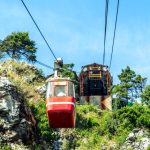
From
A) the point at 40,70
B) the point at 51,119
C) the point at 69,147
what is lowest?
the point at 69,147

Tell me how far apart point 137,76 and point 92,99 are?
50.4 feet

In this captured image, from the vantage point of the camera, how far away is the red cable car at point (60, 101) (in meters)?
21.1

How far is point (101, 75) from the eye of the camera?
51.5 metres

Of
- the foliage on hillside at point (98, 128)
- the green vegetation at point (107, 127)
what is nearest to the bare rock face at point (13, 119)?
the foliage on hillside at point (98, 128)

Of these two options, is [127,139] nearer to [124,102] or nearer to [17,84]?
[17,84]

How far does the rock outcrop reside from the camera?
38406 millimetres

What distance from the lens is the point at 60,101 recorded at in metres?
21.2

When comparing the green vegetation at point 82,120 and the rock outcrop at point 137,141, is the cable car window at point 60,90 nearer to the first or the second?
the green vegetation at point 82,120

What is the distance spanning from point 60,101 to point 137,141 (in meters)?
18.9

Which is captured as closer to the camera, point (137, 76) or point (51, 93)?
point (51, 93)

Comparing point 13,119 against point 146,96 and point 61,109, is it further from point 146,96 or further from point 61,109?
point 146,96

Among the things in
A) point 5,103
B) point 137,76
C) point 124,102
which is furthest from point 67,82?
point 137,76

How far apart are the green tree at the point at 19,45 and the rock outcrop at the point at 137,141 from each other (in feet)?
73.0

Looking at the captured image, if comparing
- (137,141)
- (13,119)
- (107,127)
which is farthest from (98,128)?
(13,119)
